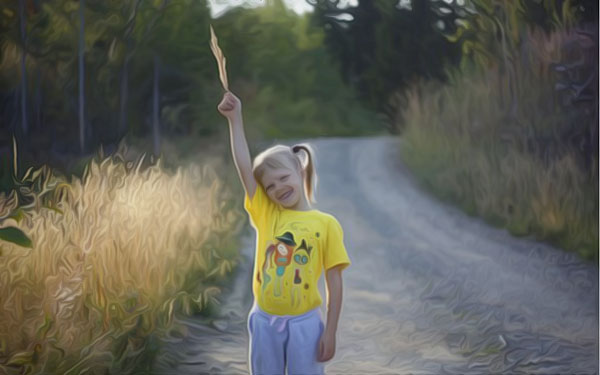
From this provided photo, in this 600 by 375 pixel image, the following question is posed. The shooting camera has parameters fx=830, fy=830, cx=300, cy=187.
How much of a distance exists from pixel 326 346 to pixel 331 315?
0.08 metres

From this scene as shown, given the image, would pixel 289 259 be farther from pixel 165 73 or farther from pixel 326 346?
pixel 165 73

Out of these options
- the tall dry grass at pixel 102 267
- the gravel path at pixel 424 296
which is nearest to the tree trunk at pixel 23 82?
the tall dry grass at pixel 102 267

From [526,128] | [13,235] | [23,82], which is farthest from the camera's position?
[526,128]

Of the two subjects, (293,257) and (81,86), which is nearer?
(293,257)

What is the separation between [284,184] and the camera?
2139mm

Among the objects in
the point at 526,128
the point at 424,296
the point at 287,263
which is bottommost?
the point at 424,296

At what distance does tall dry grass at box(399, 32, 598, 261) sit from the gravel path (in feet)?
0.32

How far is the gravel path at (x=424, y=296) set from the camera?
3146mm

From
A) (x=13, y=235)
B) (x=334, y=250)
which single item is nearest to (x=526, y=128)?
(x=334, y=250)

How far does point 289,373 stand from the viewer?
83.0 inches

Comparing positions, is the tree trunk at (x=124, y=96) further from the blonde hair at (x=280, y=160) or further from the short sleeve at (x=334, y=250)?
the short sleeve at (x=334, y=250)

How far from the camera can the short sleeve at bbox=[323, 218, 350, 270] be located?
2125mm

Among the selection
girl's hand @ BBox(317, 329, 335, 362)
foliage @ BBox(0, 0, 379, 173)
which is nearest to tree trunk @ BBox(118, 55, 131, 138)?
foliage @ BBox(0, 0, 379, 173)

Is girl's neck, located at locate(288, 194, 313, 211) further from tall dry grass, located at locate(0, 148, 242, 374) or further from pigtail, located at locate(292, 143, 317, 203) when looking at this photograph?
tall dry grass, located at locate(0, 148, 242, 374)
